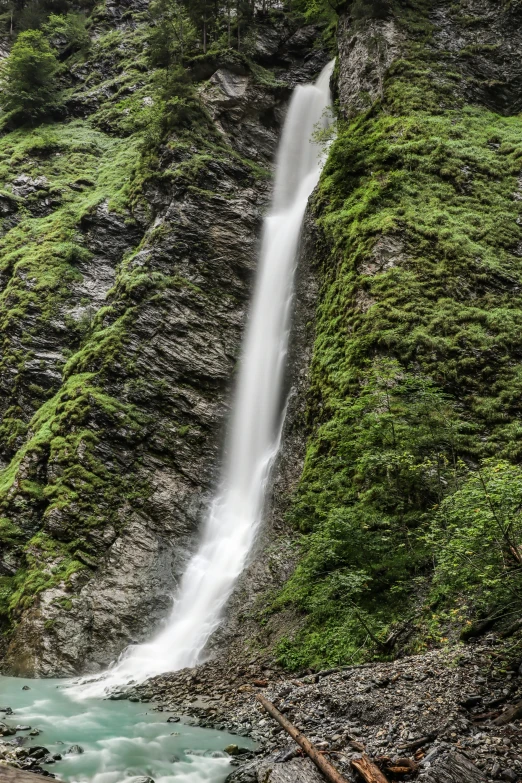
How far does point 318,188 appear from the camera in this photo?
19.2 m

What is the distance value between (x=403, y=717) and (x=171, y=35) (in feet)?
109

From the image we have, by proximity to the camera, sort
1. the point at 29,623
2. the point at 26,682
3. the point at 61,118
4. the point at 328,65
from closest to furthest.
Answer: the point at 26,682 < the point at 29,623 < the point at 328,65 < the point at 61,118

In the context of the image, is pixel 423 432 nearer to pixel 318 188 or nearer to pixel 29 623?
pixel 29 623

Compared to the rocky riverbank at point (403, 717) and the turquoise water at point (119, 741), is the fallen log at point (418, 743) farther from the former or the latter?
the turquoise water at point (119, 741)

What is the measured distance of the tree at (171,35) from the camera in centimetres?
2817

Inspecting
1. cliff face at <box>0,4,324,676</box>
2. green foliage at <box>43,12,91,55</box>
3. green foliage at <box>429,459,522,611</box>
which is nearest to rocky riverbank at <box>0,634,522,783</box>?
green foliage at <box>429,459,522,611</box>

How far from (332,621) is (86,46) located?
45006mm

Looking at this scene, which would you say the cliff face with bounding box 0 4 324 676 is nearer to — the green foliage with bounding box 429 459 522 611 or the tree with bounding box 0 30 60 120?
the tree with bounding box 0 30 60 120

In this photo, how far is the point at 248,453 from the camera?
17109 millimetres

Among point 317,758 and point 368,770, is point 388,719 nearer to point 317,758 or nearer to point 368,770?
point 317,758

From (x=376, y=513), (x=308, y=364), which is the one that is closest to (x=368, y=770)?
(x=376, y=513)

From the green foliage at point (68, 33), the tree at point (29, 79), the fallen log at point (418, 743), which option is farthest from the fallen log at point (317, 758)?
the green foliage at point (68, 33)

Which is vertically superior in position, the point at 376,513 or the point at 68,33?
the point at 68,33

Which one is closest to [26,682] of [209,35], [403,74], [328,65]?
[403,74]
